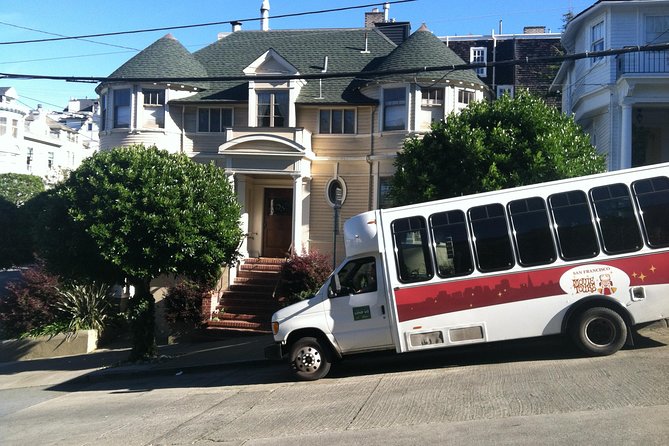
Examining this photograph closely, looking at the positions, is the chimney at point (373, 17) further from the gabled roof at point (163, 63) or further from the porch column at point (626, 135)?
the porch column at point (626, 135)

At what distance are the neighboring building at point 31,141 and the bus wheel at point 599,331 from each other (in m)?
41.8

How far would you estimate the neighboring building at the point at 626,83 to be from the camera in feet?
57.0

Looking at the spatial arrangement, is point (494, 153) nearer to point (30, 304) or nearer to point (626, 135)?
point (626, 135)

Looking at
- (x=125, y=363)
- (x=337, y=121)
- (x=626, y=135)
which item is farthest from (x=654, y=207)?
(x=337, y=121)

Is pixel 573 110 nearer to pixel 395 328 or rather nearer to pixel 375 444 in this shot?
pixel 395 328

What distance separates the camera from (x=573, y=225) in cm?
1020

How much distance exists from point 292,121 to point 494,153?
944cm

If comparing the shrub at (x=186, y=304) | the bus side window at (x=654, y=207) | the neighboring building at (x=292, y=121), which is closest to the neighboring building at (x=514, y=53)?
the neighboring building at (x=292, y=121)

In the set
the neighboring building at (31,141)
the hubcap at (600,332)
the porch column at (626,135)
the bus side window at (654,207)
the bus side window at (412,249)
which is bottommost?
the hubcap at (600,332)

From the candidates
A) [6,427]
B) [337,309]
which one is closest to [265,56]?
[337,309]

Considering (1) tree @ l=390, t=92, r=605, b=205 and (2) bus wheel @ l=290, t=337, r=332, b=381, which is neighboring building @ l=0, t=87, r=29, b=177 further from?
(2) bus wheel @ l=290, t=337, r=332, b=381

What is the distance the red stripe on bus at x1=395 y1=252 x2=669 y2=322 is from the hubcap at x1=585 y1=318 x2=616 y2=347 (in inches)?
26.9

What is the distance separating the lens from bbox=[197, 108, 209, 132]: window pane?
22.0 metres

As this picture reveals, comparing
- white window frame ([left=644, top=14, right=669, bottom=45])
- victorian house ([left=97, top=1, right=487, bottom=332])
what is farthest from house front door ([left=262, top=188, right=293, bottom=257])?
white window frame ([left=644, top=14, right=669, bottom=45])
